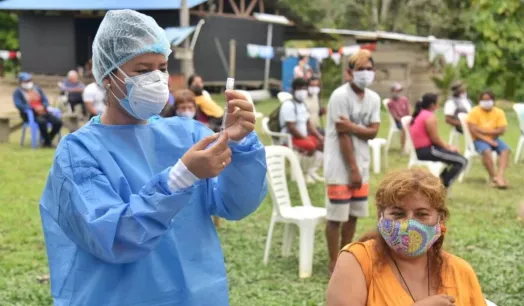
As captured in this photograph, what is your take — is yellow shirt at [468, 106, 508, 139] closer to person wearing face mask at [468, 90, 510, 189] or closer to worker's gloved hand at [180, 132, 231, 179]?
person wearing face mask at [468, 90, 510, 189]

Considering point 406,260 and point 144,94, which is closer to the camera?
point 144,94

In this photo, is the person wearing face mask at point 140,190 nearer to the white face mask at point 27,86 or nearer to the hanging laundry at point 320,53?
the white face mask at point 27,86

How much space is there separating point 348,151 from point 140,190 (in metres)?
3.48

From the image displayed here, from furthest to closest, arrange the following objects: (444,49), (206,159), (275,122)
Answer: (444,49) → (275,122) → (206,159)

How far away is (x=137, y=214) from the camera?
1.84 metres

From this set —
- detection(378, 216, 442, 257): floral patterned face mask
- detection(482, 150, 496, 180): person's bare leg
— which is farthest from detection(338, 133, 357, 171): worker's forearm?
detection(482, 150, 496, 180): person's bare leg

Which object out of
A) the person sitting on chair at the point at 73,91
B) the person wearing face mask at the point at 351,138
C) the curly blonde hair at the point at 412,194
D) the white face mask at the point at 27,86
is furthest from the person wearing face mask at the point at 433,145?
the person sitting on chair at the point at 73,91

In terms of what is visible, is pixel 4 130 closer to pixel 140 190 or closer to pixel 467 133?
pixel 467 133

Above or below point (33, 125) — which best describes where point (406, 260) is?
above

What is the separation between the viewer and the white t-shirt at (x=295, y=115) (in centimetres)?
934

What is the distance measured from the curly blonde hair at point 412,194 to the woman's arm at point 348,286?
9 cm

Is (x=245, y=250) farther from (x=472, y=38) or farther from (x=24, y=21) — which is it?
(x=24, y=21)

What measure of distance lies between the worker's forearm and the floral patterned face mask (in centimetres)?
277

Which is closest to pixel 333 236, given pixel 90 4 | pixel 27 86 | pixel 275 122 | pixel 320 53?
pixel 275 122
